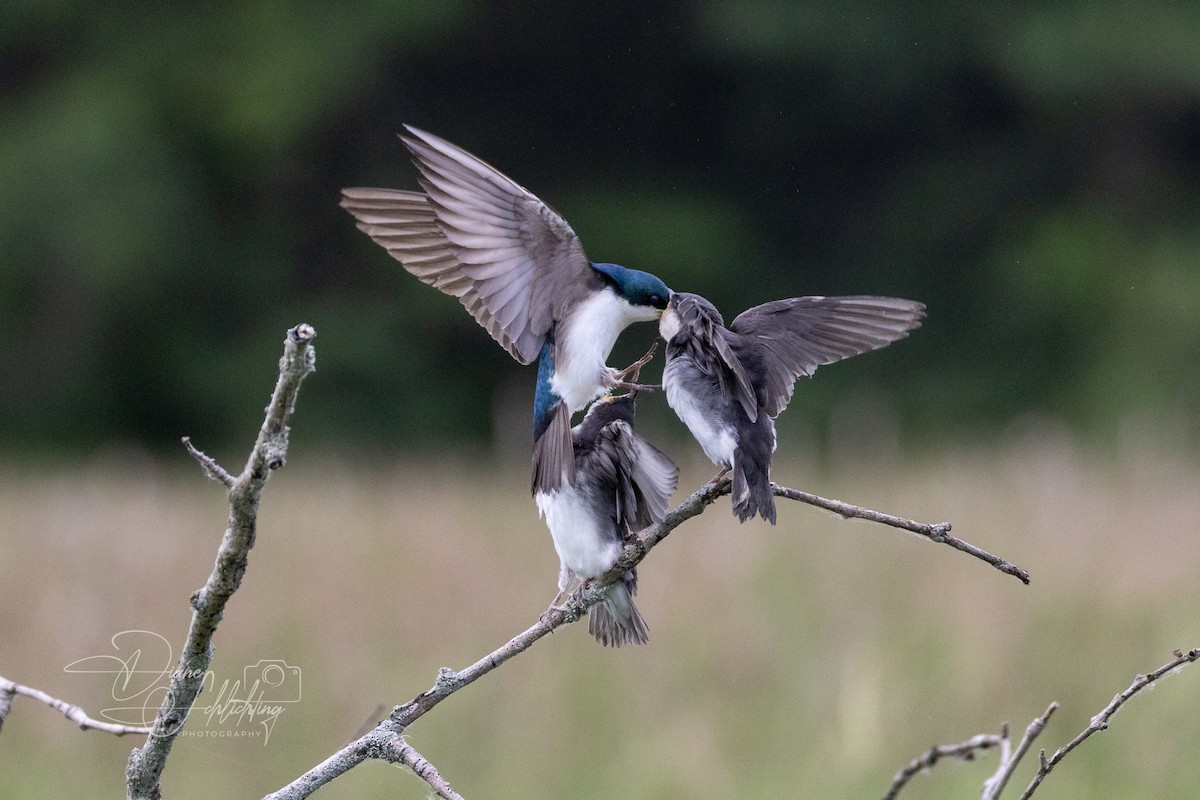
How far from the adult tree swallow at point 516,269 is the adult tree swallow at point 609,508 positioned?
8cm

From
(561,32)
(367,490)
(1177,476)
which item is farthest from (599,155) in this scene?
(1177,476)

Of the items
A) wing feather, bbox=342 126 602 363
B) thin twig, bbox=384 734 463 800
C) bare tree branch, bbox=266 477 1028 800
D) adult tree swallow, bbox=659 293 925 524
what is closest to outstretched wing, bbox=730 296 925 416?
adult tree swallow, bbox=659 293 925 524

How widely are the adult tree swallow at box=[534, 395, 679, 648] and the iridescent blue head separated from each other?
0.15m

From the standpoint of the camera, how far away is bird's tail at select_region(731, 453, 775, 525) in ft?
5.66

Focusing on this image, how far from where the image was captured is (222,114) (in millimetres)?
12727

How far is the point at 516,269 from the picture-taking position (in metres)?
2.08

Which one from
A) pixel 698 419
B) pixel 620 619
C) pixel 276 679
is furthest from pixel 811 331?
pixel 276 679

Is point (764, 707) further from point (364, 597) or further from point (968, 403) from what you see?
point (968, 403)

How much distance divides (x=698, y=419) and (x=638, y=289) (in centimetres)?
26

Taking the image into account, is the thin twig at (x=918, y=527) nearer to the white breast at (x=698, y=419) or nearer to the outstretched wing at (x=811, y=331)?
the white breast at (x=698, y=419)

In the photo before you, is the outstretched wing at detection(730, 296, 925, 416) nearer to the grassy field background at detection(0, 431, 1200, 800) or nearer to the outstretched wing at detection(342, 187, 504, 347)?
the outstretched wing at detection(342, 187, 504, 347)

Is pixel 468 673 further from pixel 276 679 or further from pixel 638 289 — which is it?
pixel 276 679
